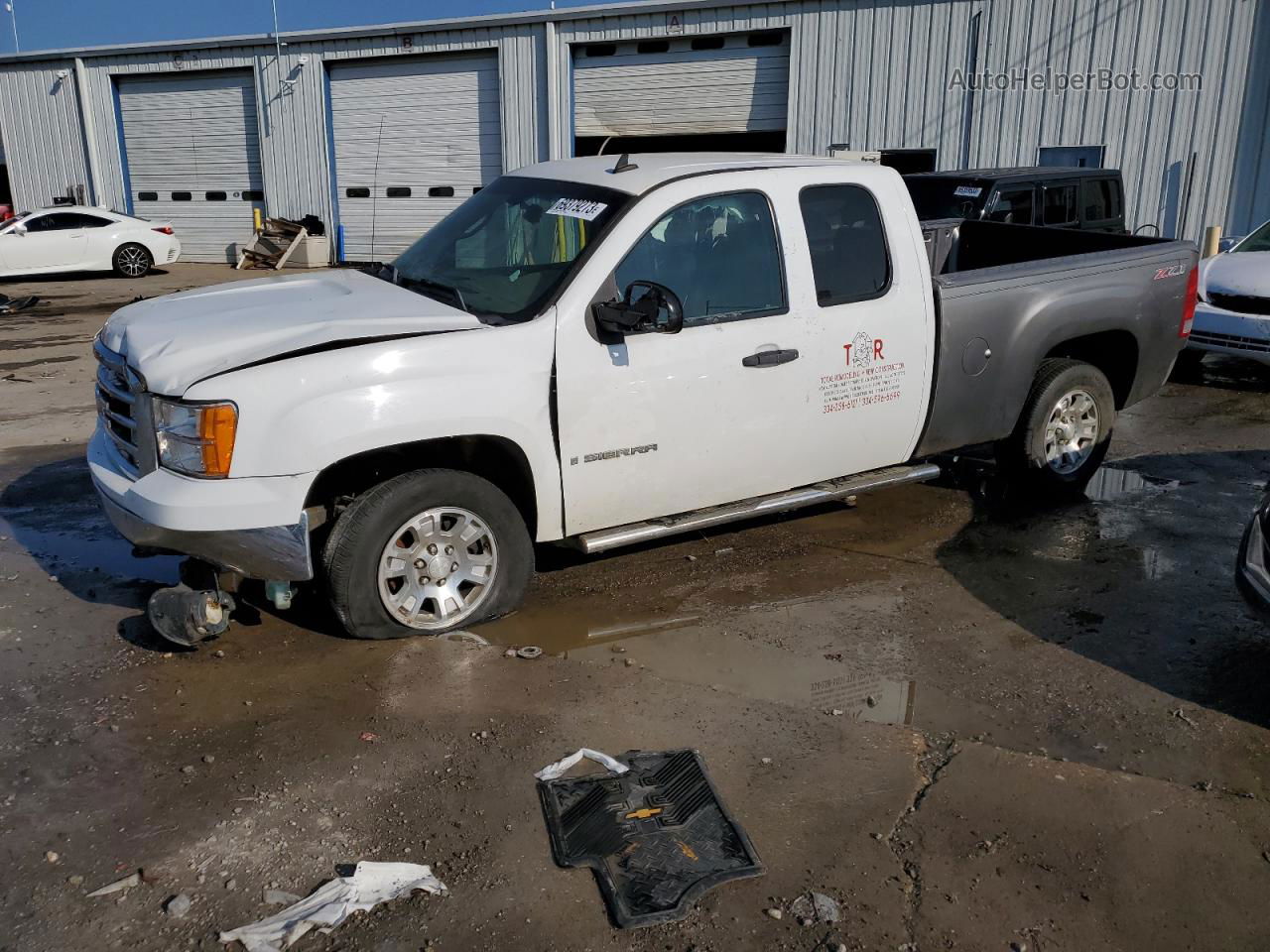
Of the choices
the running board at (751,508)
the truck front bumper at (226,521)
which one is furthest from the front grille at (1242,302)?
the truck front bumper at (226,521)

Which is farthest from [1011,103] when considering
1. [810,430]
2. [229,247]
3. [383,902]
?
[383,902]

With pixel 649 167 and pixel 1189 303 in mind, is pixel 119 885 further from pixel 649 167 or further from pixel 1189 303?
pixel 1189 303

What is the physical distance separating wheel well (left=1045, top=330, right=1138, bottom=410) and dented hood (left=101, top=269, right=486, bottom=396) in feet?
13.1

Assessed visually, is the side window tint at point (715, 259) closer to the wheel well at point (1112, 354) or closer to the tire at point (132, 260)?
the wheel well at point (1112, 354)

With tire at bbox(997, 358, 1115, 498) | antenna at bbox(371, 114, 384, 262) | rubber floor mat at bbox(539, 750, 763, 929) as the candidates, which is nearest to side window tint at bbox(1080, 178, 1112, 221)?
tire at bbox(997, 358, 1115, 498)

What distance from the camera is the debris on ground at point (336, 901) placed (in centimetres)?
304

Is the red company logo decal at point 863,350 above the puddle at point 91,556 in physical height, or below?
above

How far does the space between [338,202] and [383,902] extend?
21.4 m

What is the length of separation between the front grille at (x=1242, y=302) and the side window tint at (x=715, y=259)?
657cm

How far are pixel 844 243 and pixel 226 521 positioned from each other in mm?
3218

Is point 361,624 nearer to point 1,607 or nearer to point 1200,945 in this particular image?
point 1,607

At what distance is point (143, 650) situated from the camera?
4.79m

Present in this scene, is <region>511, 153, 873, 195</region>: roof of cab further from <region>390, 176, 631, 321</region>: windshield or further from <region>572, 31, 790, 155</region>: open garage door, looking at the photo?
<region>572, 31, 790, 155</region>: open garage door

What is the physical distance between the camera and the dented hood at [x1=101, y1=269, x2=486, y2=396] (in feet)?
14.1
